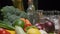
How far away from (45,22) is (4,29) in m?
0.36

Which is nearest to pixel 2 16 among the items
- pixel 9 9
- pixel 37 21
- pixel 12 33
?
pixel 9 9

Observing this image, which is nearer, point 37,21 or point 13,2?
point 37,21

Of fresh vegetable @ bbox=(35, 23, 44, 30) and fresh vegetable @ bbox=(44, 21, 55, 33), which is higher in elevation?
fresh vegetable @ bbox=(35, 23, 44, 30)

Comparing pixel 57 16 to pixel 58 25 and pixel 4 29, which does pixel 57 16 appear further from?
Result: pixel 4 29

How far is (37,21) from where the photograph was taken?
1.27m

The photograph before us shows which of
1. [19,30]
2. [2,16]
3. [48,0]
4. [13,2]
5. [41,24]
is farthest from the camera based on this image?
[48,0]

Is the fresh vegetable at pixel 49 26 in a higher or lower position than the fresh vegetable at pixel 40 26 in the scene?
lower

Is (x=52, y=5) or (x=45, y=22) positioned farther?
(x=52, y=5)

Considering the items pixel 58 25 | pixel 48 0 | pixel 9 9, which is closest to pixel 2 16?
pixel 9 9

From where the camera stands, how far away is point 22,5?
1.73 metres

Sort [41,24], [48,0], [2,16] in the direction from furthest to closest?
1. [48,0]
2. [2,16]
3. [41,24]

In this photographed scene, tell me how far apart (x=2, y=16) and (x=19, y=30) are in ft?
1.65

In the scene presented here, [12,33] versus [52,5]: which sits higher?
[12,33]

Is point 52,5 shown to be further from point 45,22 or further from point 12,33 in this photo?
point 12,33
